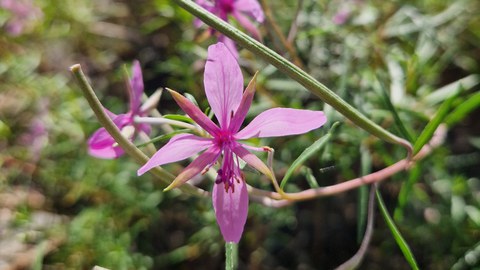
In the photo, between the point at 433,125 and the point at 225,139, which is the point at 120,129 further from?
the point at 433,125

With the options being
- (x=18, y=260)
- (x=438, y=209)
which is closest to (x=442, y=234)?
(x=438, y=209)

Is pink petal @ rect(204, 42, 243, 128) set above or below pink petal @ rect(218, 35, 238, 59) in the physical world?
below

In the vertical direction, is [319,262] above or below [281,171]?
below

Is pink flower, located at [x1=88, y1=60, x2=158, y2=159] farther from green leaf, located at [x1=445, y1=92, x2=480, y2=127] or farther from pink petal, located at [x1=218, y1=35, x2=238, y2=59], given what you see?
green leaf, located at [x1=445, y1=92, x2=480, y2=127]

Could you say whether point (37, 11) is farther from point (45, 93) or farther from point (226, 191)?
point (226, 191)

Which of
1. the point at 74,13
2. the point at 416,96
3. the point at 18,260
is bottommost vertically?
the point at 416,96

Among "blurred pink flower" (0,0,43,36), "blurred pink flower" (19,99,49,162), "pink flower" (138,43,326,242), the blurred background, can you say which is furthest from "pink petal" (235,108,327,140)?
"blurred pink flower" (0,0,43,36)

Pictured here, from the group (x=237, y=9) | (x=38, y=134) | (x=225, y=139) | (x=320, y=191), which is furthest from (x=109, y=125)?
(x=38, y=134)
